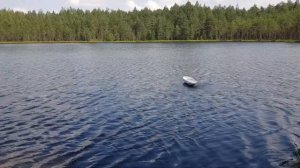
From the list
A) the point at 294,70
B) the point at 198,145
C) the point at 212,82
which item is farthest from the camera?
the point at 294,70

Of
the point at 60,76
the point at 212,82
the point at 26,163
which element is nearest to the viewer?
the point at 26,163

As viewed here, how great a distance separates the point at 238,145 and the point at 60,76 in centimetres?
5156

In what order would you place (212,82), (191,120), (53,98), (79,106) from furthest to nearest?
1. (212,82)
2. (53,98)
3. (79,106)
4. (191,120)

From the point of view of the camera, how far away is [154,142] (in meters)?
28.4

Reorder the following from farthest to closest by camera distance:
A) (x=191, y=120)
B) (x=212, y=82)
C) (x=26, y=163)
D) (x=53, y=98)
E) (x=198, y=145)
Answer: (x=212, y=82)
(x=53, y=98)
(x=191, y=120)
(x=198, y=145)
(x=26, y=163)

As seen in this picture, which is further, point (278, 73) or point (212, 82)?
point (278, 73)

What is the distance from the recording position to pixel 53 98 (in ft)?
155

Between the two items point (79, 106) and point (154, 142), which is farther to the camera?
point (79, 106)

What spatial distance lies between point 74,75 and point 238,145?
172 feet

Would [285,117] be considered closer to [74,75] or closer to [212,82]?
[212,82]

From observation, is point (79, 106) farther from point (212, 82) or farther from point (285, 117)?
point (212, 82)

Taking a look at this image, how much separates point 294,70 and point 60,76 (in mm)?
51458

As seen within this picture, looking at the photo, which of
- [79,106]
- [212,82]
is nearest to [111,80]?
[212,82]

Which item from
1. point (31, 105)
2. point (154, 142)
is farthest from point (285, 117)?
point (31, 105)
